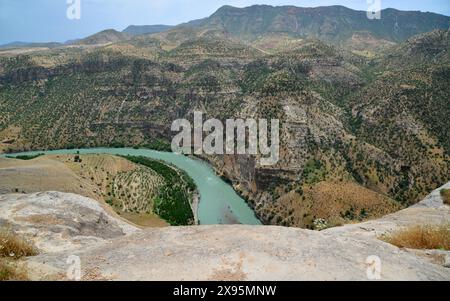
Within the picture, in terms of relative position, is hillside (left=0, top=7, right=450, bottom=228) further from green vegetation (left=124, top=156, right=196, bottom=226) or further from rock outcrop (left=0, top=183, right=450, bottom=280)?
rock outcrop (left=0, top=183, right=450, bottom=280)

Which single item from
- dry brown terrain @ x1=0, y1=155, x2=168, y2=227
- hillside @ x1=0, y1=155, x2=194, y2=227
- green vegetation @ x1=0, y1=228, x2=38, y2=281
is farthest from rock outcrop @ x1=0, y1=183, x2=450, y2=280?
hillside @ x1=0, y1=155, x2=194, y2=227

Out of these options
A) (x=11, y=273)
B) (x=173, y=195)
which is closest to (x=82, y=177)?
(x=173, y=195)

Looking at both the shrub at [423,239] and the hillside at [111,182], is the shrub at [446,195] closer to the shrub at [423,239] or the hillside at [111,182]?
the shrub at [423,239]

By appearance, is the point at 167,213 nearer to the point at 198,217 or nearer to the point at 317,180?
the point at 198,217

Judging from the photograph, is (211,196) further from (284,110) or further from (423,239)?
(423,239)

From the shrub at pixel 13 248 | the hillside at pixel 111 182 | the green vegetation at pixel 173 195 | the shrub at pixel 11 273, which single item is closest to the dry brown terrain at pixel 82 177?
the hillside at pixel 111 182
